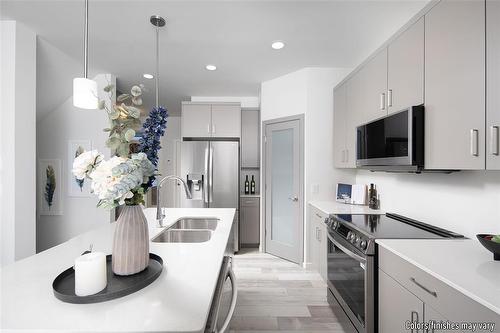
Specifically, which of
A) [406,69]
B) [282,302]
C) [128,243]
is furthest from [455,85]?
[282,302]

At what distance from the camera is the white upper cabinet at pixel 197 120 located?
4.12 metres

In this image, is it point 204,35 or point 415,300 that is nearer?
point 415,300

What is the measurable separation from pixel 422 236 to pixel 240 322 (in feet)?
5.37

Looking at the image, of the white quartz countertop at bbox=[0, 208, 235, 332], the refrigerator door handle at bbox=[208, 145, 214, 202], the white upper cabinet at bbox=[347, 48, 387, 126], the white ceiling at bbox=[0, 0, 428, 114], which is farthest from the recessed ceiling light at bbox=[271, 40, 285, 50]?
the white quartz countertop at bbox=[0, 208, 235, 332]

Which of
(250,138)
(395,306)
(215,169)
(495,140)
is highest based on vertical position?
(250,138)

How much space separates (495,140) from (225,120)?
11.4ft

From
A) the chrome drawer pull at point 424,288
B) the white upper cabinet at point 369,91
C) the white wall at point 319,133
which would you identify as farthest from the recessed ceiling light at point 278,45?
the chrome drawer pull at point 424,288

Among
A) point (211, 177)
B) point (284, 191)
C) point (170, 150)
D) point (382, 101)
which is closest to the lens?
point (382, 101)

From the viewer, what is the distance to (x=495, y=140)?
1103 millimetres

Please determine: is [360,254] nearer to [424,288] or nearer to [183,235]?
[424,288]

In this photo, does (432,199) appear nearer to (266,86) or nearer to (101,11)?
(266,86)

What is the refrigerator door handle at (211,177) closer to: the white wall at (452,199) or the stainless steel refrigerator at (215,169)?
the stainless steel refrigerator at (215,169)

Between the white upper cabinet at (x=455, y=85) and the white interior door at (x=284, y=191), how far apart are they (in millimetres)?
1917

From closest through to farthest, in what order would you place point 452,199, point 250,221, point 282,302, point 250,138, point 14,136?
point 452,199 → point 14,136 → point 282,302 → point 250,221 → point 250,138
